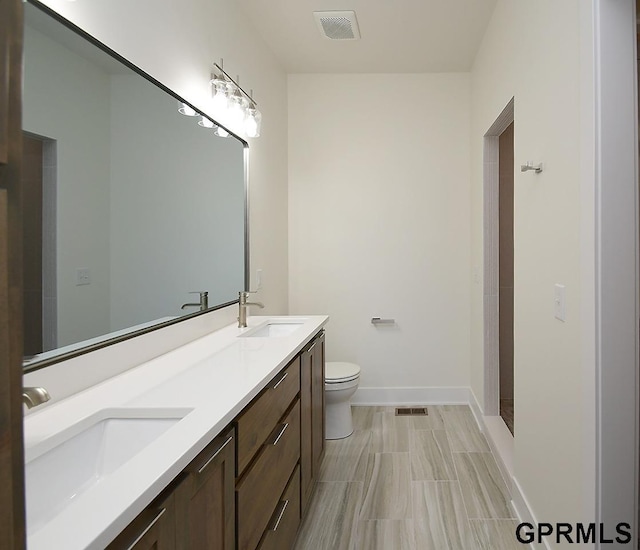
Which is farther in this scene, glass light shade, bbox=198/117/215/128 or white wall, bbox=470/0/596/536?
glass light shade, bbox=198/117/215/128

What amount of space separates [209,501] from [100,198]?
973 mm

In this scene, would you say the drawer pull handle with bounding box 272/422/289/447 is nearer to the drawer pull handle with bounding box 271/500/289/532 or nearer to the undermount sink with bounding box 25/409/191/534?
the drawer pull handle with bounding box 271/500/289/532

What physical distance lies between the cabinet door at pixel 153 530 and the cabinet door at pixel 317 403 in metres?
1.33

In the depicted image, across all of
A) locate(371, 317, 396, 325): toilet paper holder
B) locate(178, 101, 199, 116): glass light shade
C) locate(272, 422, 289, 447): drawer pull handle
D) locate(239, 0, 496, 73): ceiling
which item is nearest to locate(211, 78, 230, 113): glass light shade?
locate(178, 101, 199, 116): glass light shade

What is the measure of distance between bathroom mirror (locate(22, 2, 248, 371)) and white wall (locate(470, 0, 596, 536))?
4.93ft

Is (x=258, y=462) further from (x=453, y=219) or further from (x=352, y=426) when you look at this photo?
(x=453, y=219)

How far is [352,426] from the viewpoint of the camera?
314cm

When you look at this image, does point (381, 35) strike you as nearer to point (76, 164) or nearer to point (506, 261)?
point (506, 261)

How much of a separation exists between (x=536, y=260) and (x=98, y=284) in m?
1.70

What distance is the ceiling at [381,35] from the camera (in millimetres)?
2570

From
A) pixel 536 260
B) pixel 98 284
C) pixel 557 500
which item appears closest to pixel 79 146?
pixel 98 284

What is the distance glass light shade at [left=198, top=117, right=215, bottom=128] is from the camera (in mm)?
2067

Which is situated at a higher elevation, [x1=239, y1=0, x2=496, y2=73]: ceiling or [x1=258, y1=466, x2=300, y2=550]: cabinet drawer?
[x1=239, y1=0, x2=496, y2=73]: ceiling

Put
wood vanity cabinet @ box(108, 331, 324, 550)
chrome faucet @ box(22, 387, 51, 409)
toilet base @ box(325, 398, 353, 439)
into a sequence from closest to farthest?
chrome faucet @ box(22, 387, 51, 409) < wood vanity cabinet @ box(108, 331, 324, 550) < toilet base @ box(325, 398, 353, 439)
